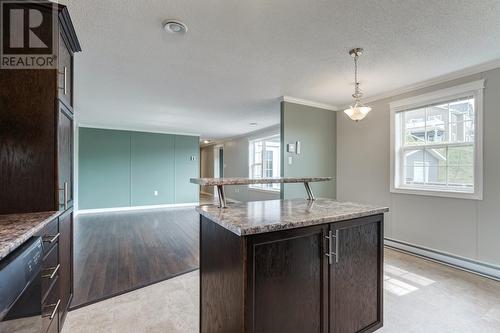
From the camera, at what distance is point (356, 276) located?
5.44 ft

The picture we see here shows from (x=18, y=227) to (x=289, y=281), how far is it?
147cm

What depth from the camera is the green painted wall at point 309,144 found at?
13.3 feet

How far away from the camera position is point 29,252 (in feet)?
3.71

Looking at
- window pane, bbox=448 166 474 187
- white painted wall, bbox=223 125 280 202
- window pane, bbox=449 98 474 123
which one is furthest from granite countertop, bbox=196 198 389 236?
white painted wall, bbox=223 125 280 202

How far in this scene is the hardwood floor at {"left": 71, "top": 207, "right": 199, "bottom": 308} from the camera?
2533 mm

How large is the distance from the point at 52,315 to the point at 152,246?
2.30 metres

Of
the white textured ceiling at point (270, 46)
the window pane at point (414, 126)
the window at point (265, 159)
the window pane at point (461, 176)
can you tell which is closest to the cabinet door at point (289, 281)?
the white textured ceiling at point (270, 46)

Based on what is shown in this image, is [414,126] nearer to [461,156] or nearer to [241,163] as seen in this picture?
[461,156]

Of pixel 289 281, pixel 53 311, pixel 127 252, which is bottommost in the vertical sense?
pixel 127 252

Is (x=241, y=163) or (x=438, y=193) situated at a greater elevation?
(x=241, y=163)

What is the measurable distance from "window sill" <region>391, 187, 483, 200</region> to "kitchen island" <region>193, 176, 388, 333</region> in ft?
6.58

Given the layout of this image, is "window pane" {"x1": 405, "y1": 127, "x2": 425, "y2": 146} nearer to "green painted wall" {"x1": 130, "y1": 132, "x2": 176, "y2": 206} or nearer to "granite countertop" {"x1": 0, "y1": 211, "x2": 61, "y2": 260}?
"granite countertop" {"x1": 0, "y1": 211, "x2": 61, "y2": 260}

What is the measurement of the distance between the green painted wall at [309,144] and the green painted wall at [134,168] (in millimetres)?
4658

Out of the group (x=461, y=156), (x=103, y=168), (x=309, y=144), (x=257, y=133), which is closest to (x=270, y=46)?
(x=309, y=144)
